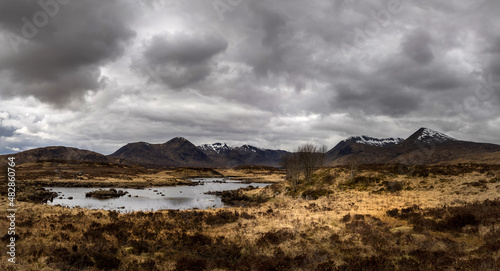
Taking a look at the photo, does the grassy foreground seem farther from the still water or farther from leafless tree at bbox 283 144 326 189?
leafless tree at bbox 283 144 326 189

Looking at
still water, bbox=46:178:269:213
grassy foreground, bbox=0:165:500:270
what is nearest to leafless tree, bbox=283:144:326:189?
still water, bbox=46:178:269:213

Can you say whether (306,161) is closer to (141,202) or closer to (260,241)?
(141,202)

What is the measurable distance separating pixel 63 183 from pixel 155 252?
260 ft

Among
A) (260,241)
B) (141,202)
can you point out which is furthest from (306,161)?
(260,241)

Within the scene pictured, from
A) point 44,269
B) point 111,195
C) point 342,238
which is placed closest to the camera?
point 44,269

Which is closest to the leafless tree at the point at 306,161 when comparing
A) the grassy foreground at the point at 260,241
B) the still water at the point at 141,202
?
the still water at the point at 141,202

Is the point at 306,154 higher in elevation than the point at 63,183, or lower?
higher

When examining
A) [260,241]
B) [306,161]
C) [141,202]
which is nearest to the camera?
[260,241]

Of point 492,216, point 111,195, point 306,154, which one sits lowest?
point 111,195

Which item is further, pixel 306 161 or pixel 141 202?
pixel 306 161

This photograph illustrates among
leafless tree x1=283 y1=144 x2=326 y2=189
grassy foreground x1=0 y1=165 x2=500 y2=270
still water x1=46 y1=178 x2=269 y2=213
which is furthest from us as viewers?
leafless tree x1=283 y1=144 x2=326 y2=189

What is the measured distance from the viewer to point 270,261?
45.0 ft

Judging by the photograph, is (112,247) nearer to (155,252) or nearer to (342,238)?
(155,252)

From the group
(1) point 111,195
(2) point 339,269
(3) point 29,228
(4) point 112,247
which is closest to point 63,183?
(1) point 111,195
